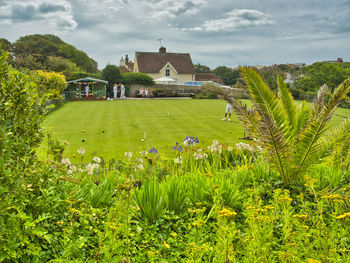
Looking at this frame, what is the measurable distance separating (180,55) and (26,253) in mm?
61155

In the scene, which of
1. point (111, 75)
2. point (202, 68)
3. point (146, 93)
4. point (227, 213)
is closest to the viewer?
point (227, 213)

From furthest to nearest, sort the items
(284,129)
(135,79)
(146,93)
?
1. (135,79)
2. (146,93)
3. (284,129)

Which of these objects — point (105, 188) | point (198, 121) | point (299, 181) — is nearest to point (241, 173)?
point (299, 181)

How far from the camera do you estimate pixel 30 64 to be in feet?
121

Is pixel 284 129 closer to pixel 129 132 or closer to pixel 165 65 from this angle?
pixel 129 132

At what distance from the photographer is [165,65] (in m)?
57.6

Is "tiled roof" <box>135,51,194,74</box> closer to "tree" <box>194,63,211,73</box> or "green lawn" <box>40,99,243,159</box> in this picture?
"green lawn" <box>40,99,243,159</box>

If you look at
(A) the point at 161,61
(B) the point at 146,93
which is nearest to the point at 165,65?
(A) the point at 161,61

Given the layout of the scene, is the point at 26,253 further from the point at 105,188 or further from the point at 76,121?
the point at 76,121

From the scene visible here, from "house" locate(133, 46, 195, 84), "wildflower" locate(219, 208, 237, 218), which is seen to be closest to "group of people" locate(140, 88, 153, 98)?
"house" locate(133, 46, 195, 84)

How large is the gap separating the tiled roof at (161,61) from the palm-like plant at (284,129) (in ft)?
174

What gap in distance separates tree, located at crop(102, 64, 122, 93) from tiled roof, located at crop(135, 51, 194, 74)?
700 inches

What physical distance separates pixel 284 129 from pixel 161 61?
55589mm

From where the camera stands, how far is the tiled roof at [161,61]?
57312 mm
